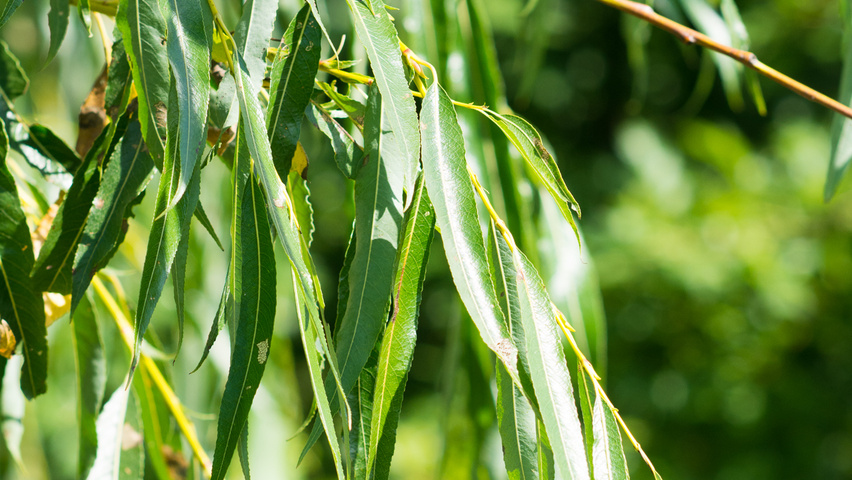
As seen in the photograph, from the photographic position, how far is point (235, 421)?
1.13 feet

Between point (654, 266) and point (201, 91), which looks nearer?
point (201, 91)

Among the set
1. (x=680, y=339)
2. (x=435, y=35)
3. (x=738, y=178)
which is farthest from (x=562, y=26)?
(x=435, y=35)

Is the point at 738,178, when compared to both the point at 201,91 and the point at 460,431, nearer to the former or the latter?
the point at 460,431

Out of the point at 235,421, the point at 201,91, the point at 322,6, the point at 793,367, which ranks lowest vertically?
the point at 793,367

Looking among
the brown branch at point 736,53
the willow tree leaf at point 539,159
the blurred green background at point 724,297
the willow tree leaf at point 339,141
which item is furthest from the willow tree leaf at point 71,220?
the blurred green background at point 724,297

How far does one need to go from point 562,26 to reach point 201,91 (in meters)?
2.84

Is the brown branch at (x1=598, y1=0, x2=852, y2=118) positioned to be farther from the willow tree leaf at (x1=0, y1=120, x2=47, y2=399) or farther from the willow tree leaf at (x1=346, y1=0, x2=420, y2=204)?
the willow tree leaf at (x1=0, y1=120, x2=47, y2=399)

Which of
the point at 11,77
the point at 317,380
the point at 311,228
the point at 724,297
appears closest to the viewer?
the point at 317,380

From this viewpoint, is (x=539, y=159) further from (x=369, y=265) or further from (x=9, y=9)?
(x=9, y=9)

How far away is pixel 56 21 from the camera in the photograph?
459 millimetres

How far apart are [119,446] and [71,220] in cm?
21

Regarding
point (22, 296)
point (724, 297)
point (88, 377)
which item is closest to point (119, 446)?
point (88, 377)

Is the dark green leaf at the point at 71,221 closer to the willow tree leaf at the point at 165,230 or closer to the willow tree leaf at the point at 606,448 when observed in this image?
the willow tree leaf at the point at 165,230

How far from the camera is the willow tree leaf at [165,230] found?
324mm
